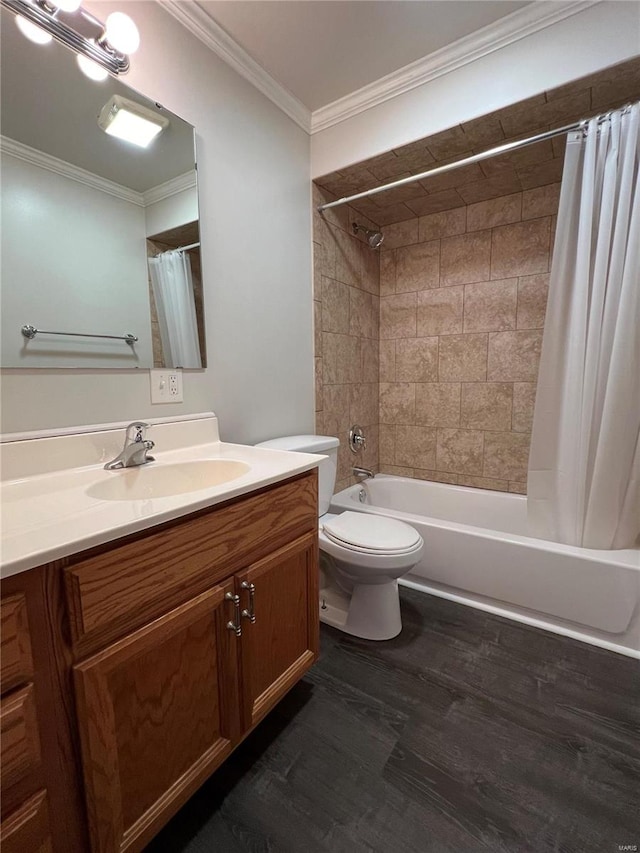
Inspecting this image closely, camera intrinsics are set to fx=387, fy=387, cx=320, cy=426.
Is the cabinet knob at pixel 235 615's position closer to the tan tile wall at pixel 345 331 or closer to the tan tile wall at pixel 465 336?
the tan tile wall at pixel 345 331

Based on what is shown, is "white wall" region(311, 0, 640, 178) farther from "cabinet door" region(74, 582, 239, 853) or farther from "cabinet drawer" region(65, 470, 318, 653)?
"cabinet door" region(74, 582, 239, 853)

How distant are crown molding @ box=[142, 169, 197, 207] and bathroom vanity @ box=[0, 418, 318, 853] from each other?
94 centimetres

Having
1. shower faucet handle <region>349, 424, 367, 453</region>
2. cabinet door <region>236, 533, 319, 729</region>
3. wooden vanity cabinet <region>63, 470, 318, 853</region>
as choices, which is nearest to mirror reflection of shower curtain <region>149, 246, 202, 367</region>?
wooden vanity cabinet <region>63, 470, 318, 853</region>

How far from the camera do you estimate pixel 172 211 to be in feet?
4.58

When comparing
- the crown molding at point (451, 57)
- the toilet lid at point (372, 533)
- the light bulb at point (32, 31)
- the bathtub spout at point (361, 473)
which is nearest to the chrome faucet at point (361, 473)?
the bathtub spout at point (361, 473)

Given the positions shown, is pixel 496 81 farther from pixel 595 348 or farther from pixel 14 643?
pixel 14 643

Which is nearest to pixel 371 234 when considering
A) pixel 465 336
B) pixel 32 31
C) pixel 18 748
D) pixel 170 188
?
pixel 465 336

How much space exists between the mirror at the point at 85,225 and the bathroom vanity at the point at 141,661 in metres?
0.46

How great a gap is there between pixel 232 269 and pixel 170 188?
366mm

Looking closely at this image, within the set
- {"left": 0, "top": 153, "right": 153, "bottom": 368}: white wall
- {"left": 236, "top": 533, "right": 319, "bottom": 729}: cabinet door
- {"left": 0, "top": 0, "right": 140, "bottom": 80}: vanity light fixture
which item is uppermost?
{"left": 0, "top": 0, "right": 140, "bottom": 80}: vanity light fixture

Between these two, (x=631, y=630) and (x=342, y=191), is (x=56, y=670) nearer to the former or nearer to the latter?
(x=631, y=630)

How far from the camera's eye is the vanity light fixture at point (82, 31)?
1.03 m

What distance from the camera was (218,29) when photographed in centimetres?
149

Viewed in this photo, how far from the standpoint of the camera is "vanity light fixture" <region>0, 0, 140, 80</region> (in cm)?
103
